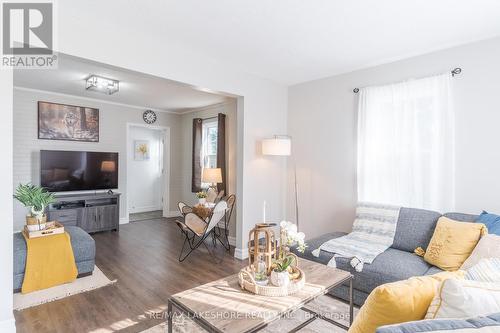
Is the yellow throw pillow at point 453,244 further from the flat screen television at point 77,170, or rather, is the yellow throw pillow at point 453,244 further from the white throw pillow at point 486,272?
the flat screen television at point 77,170

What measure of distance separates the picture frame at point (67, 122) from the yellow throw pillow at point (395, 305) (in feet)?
19.2

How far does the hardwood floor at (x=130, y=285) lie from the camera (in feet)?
7.74

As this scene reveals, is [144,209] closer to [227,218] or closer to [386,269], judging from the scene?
[227,218]

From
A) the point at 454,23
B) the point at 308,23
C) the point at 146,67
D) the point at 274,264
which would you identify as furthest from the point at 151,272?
the point at 454,23

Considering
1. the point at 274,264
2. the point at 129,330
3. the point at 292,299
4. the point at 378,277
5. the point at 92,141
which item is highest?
the point at 92,141

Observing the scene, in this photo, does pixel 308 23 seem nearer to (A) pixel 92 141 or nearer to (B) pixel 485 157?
(B) pixel 485 157

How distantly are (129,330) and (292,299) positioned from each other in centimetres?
147

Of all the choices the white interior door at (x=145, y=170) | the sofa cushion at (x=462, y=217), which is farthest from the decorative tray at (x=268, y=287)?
the white interior door at (x=145, y=170)

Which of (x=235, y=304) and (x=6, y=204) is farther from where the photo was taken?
(x=6, y=204)

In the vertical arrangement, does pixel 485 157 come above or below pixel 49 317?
above

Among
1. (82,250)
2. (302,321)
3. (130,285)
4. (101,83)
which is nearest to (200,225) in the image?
(130,285)

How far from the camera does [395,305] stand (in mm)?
1030

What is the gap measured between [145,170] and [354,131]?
5695 mm

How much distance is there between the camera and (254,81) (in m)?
4.11
